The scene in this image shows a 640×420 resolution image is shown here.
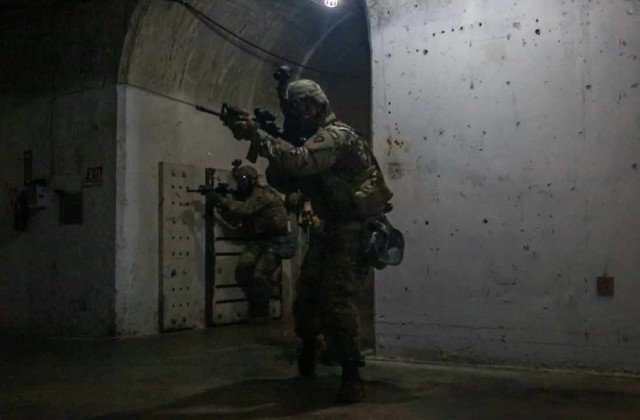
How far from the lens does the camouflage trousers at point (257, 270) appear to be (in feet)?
27.2

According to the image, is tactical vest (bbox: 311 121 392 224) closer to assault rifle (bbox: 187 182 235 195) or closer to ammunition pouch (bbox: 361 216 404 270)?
ammunition pouch (bbox: 361 216 404 270)

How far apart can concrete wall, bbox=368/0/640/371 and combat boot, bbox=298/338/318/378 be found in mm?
796

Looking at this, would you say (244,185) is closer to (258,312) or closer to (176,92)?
(176,92)

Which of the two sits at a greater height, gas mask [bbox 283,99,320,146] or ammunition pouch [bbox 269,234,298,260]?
gas mask [bbox 283,99,320,146]

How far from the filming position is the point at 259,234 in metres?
8.51

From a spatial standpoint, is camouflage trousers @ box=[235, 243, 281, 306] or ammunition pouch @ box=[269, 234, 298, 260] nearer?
camouflage trousers @ box=[235, 243, 281, 306]

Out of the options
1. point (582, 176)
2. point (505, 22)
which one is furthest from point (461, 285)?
point (505, 22)

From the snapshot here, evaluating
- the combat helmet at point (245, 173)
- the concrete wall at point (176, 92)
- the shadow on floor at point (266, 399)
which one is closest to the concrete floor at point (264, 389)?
the shadow on floor at point (266, 399)

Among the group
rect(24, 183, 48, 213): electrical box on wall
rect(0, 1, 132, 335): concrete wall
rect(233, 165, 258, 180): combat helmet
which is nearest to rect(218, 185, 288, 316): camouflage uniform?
rect(233, 165, 258, 180): combat helmet

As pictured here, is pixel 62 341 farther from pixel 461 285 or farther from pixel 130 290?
pixel 461 285

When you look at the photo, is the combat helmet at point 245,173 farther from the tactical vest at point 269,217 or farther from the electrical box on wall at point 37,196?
the electrical box on wall at point 37,196

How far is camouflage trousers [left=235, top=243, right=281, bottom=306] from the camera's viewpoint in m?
8.29

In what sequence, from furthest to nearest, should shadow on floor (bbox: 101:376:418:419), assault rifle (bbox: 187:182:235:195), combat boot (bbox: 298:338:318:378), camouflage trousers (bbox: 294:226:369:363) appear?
assault rifle (bbox: 187:182:235:195) → combat boot (bbox: 298:338:318:378) → camouflage trousers (bbox: 294:226:369:363) → shadow on floor (bbox: 101:376:418:419)

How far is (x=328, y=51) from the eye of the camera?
9.91 meters
